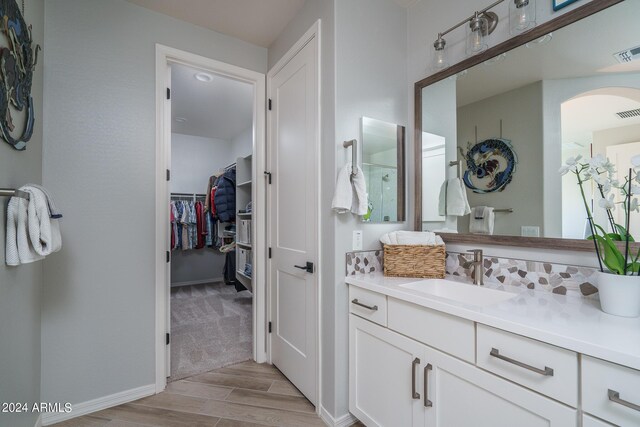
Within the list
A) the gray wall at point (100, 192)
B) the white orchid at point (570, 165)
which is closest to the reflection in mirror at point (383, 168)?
the white orchid at point (570, 165)

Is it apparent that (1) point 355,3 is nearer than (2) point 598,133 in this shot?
No

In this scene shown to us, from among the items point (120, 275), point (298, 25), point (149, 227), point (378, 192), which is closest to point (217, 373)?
point (120, 275)

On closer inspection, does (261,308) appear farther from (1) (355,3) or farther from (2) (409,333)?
(1) (355,3)

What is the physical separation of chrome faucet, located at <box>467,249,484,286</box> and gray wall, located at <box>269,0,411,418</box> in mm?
540

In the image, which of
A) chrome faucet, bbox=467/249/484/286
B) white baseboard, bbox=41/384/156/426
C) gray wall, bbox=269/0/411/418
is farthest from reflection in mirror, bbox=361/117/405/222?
white baseboard, bbox=41/384/156/426

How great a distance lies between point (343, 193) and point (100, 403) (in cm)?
204

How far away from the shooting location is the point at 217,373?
7.39 ft

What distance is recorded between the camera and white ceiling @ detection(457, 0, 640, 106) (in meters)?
1.13

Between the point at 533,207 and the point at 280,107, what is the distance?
1.81 metres

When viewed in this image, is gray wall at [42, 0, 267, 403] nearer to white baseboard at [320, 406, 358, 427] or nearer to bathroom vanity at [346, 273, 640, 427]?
white baseboard at [320, 406, 358, 427]

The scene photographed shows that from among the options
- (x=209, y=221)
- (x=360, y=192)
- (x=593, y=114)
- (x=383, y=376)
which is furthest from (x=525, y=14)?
(x=209, y=221)

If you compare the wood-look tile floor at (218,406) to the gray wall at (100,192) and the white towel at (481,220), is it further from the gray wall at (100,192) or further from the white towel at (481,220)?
the white towel at (481,220)

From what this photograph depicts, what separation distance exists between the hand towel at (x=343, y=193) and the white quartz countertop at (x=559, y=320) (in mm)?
519

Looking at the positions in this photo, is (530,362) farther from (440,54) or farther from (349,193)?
(440,54)
